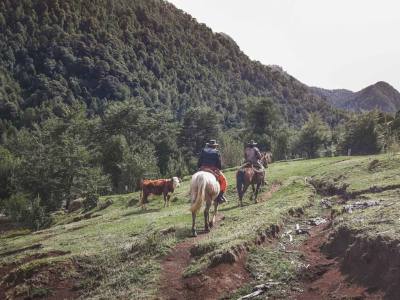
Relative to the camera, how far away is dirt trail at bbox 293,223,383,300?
12773 millimetres

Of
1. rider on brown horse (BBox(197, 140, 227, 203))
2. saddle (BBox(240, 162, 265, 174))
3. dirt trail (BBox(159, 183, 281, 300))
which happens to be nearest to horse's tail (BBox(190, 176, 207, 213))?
rider on brown horse (BBox(197, 140, 227, 203))

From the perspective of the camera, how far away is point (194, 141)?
12612 cm

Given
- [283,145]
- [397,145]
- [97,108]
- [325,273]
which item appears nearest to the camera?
[325,273]

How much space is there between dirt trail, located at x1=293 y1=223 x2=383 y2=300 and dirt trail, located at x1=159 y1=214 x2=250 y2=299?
86.0 inches

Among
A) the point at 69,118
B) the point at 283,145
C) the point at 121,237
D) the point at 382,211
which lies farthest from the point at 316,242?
the point at 283,145

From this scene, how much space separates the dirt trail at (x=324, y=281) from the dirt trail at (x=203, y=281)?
2.18 meters

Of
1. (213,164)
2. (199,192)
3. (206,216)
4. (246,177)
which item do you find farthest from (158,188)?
(199,192)

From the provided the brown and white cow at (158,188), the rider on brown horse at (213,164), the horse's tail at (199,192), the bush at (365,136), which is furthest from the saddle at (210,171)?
the bush at (365,136)

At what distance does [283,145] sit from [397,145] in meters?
61.9

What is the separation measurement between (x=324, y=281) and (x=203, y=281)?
3.90 m

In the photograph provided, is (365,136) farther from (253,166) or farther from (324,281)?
(324,281)

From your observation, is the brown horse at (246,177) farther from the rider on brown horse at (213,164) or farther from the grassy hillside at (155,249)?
the rider on brown horse at (213,164)

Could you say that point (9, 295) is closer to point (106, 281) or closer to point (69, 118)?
point (106, 281)

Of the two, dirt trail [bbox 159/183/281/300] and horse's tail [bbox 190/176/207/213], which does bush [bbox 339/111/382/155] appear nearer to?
horse's tail [bbox 190/176/207/213]
